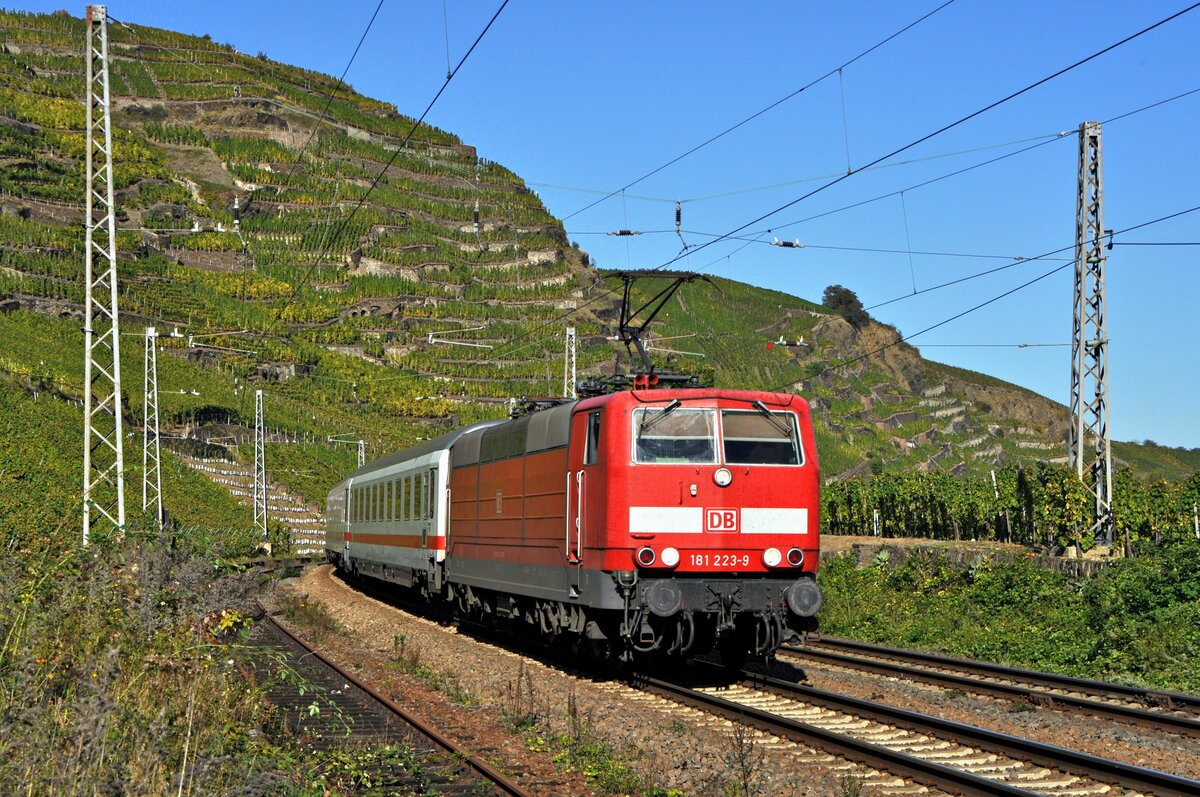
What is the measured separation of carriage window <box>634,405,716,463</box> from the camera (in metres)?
15.6

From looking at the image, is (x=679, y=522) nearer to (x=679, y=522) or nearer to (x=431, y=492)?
(x=679, y=522)

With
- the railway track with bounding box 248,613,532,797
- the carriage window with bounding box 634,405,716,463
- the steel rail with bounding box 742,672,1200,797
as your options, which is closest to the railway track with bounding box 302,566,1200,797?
the steel rail with bounding box 742,672,1200,797

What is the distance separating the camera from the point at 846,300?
193375mm

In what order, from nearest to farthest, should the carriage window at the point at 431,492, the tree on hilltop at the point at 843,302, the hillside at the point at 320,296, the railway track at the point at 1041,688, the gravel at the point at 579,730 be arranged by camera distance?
the gravel at the point at 579,730 < the railway track at the point at 1041,688 < the carriage window at the point at 431,492 < the hillside at the point at 320,296 < the tree on hilltop at the point at 843,302

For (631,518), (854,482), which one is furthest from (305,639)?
(854,482)

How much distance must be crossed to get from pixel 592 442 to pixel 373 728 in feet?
16.2

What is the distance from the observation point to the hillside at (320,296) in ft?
299

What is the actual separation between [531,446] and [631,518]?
12.9ft

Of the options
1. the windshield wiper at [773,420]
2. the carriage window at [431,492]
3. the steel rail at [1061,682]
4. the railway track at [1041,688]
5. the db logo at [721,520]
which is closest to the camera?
the railway track at [1041,688]

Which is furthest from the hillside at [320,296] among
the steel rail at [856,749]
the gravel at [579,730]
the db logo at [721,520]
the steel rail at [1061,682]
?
the steel rail at [856,749]

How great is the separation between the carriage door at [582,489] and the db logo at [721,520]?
1.34 meters

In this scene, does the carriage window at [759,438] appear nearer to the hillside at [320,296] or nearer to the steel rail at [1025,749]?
the steel rail at [1025,749]

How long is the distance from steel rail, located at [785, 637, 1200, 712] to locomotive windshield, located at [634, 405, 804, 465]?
401cm

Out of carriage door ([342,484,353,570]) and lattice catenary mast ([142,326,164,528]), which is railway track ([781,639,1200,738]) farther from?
carriage door ([342,484,353,570])
